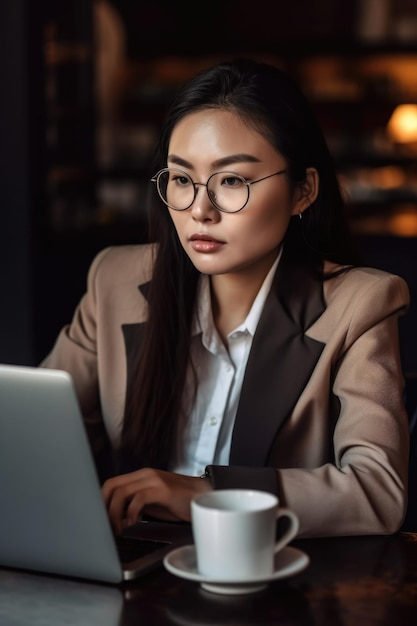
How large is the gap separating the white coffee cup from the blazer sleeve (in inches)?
10.9

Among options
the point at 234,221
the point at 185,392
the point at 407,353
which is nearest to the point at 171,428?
the point at 185,392

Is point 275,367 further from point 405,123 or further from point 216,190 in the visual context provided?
point 405,123

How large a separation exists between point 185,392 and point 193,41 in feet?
21.3

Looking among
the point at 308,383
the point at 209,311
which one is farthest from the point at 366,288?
the point at 209,311

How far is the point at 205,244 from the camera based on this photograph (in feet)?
5.44

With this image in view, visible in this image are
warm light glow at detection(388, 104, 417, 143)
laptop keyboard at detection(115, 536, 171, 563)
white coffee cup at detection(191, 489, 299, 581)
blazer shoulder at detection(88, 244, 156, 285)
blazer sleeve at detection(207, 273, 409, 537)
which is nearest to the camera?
white coffee cup at detection(191, 489, 299, 581)

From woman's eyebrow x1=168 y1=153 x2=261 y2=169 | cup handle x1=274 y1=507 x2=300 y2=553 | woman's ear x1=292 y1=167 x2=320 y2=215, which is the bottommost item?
cup handle x1=274 y1=507 x2=300 y2=553

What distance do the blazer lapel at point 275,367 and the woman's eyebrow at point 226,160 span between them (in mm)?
254

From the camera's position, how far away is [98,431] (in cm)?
200

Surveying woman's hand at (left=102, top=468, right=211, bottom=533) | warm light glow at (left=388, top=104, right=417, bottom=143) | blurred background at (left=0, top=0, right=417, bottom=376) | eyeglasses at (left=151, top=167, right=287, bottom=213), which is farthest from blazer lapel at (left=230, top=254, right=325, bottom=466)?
warm light glow at (left=388, top=104, right=417, bottom=143)

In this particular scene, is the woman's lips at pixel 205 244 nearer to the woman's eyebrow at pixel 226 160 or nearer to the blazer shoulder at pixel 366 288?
the woman's eyebrow at pixel 226 160

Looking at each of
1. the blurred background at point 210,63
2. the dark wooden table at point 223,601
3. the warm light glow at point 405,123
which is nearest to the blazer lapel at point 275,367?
the dark wooden table at point 223,601

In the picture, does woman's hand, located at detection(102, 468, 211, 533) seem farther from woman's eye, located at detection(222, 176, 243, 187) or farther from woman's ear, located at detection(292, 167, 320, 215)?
woman's ear, located at detection(292, 167, 320, 215)

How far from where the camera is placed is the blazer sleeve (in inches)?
55.9
